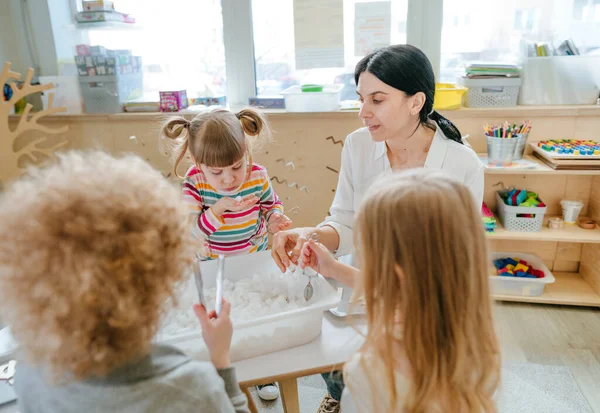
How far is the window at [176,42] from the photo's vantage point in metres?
2.61

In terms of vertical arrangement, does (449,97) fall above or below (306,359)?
above

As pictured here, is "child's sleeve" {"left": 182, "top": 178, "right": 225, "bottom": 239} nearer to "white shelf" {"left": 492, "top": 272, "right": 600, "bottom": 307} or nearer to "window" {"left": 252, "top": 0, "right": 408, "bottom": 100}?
"window" {"left": 252, "top": 0, "right": 408, "bottom": 100}

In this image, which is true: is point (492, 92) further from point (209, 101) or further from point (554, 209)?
point (209, 101)

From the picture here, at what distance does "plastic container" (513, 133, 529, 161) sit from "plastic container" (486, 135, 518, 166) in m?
0.02

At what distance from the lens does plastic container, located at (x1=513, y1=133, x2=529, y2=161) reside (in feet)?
7.16

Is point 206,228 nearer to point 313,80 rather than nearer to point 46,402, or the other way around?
point 46,402

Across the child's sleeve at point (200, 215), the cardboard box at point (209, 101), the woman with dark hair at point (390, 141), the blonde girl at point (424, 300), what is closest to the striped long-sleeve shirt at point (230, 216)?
the child's sleeve at point (200, 215)

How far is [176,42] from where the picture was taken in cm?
267

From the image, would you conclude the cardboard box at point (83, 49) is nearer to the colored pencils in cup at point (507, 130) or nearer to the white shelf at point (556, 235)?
the colored pencils in cup at point (507, 130)

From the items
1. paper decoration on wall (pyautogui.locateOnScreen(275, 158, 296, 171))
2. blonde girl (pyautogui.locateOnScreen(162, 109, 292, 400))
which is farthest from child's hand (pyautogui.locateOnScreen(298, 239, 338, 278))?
paper decoration on wall (pyautogui.locateOnScreen(275, 158, 296, 171))

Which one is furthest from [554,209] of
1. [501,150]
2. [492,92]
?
[492,92]

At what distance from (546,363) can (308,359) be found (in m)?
1.42

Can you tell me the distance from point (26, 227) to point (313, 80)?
7.19 feet

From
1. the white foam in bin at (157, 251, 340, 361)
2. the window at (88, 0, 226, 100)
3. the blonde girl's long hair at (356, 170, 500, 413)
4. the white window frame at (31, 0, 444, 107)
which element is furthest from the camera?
the window at (88, 0, 226, 100)
